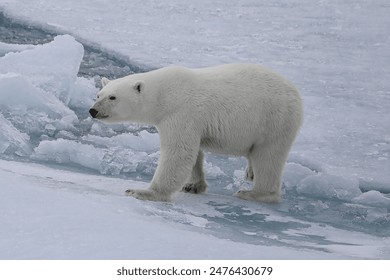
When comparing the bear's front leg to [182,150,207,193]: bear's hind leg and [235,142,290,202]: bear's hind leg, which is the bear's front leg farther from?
[235,142,290,202]: bear's hind leg

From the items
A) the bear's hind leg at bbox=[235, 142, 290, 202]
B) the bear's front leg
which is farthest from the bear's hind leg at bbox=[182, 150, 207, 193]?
the bear's front leg

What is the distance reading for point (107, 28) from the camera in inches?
410

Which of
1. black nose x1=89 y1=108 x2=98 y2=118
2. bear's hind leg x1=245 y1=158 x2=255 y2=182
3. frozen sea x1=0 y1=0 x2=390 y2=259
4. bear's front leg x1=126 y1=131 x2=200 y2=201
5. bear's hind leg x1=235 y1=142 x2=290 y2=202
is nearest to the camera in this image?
frozen sea x1=0 y1=0 x2=390 y2=259

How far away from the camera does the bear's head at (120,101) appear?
492 centimetres

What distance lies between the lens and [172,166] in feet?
15.8

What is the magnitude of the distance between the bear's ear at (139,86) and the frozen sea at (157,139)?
634 millimetres

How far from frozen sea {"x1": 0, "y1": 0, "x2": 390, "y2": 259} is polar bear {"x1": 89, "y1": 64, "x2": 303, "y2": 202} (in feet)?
0.62

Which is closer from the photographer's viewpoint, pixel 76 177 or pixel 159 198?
pixel 159 198

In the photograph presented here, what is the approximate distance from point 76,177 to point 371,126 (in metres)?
3.20

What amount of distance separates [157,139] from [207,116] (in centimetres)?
158

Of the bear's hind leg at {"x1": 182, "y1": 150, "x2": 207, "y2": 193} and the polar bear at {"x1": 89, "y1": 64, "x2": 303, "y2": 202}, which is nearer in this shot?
the polar bear at {"x1": 89, "y1": 64, "x2": 303, "y2": 202}

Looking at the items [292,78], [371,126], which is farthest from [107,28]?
[371,126]

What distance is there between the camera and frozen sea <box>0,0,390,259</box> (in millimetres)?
3320
